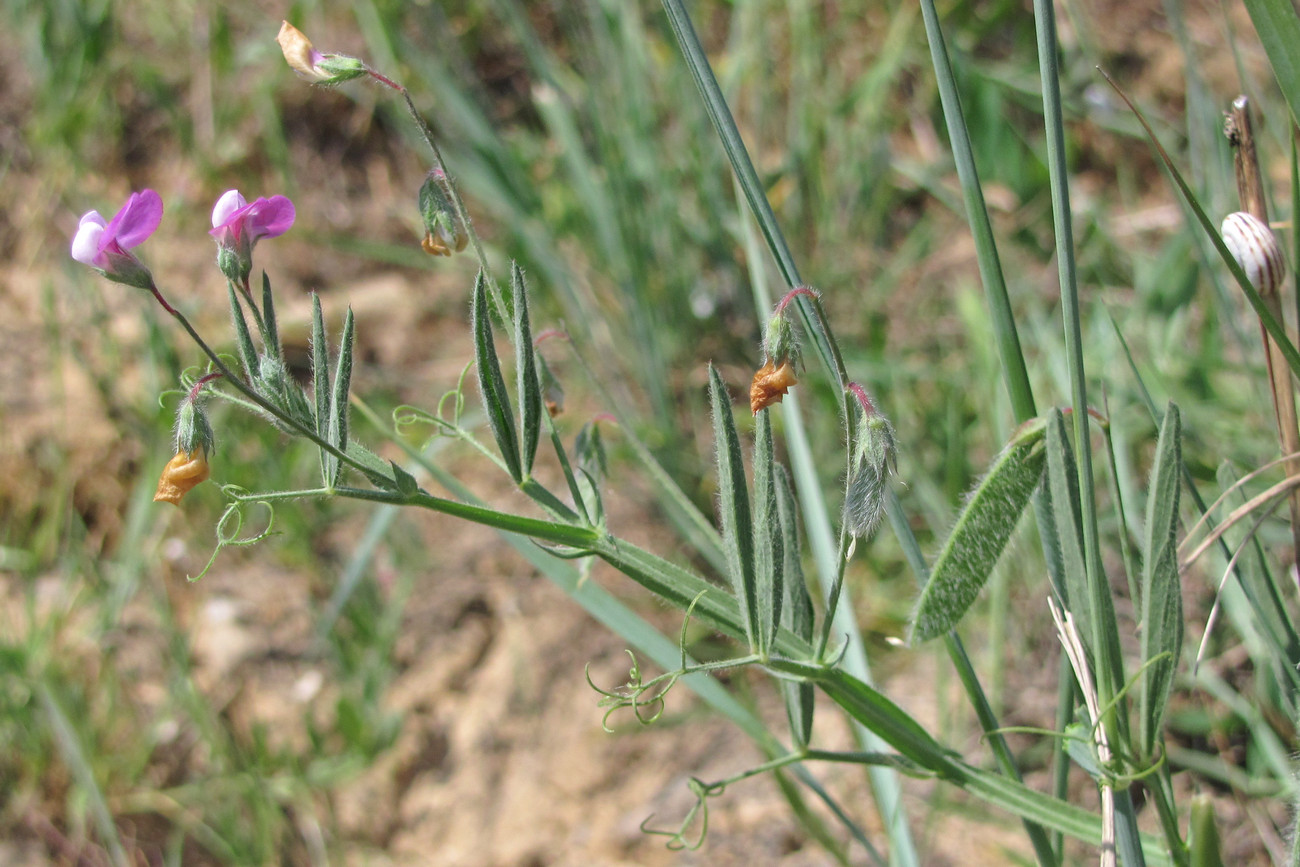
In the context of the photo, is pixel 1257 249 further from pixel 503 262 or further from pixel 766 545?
pixel 503 262

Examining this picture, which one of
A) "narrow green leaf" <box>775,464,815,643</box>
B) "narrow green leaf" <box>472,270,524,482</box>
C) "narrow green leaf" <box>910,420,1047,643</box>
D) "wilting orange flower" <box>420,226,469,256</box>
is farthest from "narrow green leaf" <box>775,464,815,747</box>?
"wilting orange flower" <box>420,226,469,256</box>

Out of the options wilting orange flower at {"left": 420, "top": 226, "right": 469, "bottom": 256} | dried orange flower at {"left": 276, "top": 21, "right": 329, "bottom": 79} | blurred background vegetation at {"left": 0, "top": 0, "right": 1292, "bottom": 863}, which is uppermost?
dried orange flower at {"left": 276, "top": 21, "right": 329, "bottom": 79}

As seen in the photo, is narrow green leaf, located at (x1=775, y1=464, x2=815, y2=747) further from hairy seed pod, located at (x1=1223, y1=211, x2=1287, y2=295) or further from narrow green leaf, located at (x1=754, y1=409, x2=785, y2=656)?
hairy seed pod, located at (x1=1223, y1=211, x2=1287, y2=295)

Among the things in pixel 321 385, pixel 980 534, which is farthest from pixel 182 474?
pixel 980 534

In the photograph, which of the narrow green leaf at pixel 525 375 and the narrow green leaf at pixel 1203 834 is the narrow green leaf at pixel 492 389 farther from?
the narrow green leaf at pixel 1203 834

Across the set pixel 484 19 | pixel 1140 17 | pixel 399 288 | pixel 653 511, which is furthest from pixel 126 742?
pixel 1140 17

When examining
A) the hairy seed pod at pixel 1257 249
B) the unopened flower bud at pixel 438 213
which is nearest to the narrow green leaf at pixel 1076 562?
the hairy seed pod at pixel 1257 249

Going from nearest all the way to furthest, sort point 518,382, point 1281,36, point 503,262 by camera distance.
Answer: point 1281,36 < point 518,382 < point 503,262
